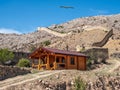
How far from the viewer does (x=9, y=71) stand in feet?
144

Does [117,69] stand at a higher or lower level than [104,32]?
lower

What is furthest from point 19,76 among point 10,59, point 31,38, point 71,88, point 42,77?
point 31,38

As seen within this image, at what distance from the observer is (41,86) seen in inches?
1516

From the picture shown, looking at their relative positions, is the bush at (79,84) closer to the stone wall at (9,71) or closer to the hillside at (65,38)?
the stone wall at (9,71)

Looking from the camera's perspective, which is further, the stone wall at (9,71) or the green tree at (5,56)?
the green tree at (5,56)

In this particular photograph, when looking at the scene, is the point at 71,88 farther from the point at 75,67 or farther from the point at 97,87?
the point at 75,67

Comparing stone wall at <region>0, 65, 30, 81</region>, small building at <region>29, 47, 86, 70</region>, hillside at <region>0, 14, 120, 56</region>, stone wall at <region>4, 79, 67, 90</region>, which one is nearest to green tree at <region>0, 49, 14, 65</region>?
small building at <region>29, 47, 86, 70</region>

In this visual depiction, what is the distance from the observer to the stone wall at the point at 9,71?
43.0 metres

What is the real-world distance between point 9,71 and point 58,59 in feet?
34.4

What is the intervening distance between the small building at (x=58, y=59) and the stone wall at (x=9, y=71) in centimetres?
643

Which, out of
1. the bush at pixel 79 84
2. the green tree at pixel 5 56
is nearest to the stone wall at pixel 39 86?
the bush at pixel 79 84

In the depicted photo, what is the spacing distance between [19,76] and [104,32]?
5792 centimetres

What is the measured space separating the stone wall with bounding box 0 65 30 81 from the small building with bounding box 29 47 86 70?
6.43 meters

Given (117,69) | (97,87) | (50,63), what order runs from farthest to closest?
(117,69) → (50,63) → (97,87)
